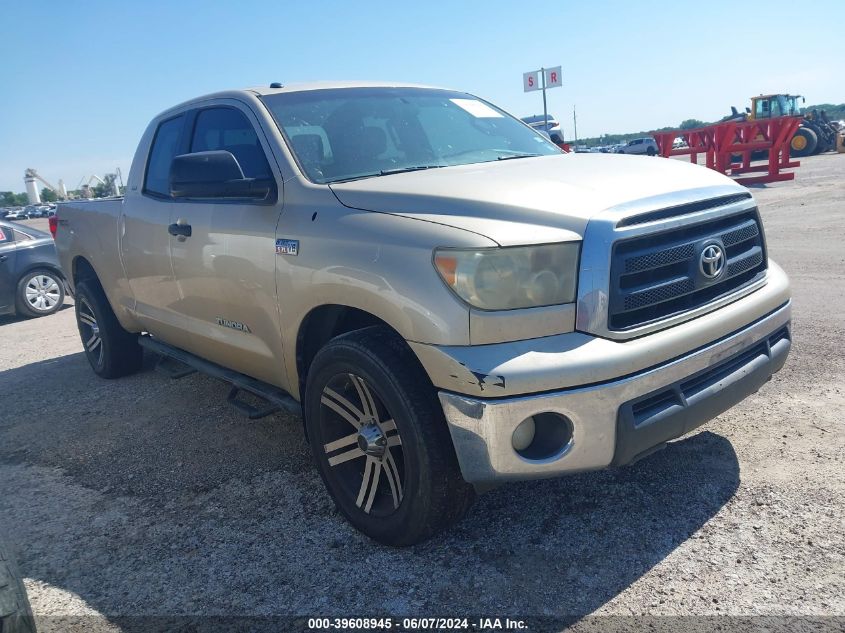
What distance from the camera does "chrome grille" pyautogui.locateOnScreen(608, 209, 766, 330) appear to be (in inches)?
93.8

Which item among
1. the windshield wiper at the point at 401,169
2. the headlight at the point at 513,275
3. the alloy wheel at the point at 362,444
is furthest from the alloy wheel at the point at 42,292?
the headlight at the point at 513,275

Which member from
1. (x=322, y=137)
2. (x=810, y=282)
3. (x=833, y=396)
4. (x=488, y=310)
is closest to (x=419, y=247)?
(x=488, y=310)

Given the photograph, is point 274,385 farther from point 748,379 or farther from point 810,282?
Result: point 810,282

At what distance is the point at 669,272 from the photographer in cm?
253

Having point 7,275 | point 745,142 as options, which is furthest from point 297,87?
point 745,142

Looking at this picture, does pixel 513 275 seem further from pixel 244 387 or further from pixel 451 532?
pixel 244 387

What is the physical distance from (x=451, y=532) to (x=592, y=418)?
0.92 metres

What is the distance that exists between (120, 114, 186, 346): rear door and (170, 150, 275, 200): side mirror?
916 mm

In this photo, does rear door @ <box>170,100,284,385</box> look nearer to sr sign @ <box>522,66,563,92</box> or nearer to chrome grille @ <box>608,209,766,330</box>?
chrome grille @ <box>608,209,766,330</box>

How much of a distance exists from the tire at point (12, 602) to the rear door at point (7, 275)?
8.21 meters

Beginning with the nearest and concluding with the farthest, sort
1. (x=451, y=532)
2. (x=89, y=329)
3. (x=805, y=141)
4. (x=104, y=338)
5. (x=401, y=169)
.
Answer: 1. (x=451, y=532)
2. (x=401, y=169)
3. (x=104, y=338)
4. (x=89, y=329)
5. (x=805, y=141)

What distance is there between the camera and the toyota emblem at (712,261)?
2.61m

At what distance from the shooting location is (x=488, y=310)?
7.59 feet

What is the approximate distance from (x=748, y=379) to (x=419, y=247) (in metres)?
1.43
